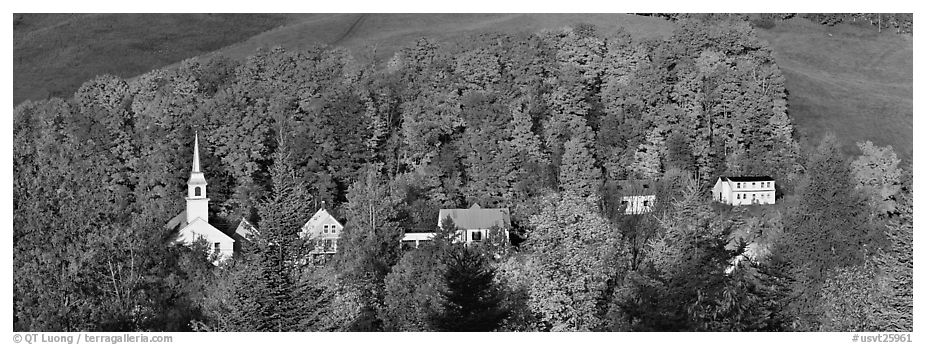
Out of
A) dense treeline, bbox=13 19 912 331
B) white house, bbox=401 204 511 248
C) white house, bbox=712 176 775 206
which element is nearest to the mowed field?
dense treeline, bbox=13 19 912 331

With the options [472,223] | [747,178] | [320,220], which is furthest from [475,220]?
[747,178]

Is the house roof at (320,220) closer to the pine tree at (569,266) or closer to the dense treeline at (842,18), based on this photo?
the pine tree at (569,266)

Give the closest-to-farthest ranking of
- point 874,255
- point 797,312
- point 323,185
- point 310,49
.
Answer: point 797,312 < point 874,255 < point 323,185 < point 310,49

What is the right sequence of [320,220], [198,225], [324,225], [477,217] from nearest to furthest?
[198,225] < [324,225] < [320,220] < [477,217]

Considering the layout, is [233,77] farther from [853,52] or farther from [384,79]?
[853,52]

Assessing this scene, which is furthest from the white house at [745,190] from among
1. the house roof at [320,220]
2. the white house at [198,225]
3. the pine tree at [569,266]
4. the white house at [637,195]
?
the white house at [198,225]

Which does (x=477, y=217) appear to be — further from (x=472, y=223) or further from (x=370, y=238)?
(x=370, y=238)

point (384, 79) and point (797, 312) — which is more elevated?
point (384, 79)

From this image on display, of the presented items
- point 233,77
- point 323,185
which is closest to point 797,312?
point 323,185
